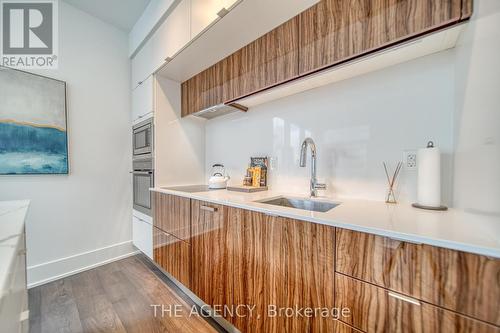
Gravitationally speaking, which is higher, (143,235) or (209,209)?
(209,209)

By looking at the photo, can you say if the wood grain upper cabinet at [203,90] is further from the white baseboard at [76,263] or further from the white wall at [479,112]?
the white baseboard at [76,263]

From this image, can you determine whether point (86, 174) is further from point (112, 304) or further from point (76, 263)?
point (112, 304)

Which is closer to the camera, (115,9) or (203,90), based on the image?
(203,90)

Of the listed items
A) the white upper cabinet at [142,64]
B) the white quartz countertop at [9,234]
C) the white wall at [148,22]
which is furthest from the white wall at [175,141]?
the white quartz countertop at [9,234]

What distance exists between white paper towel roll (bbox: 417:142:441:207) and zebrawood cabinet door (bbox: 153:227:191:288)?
1.46m

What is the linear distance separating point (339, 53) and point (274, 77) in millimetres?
402

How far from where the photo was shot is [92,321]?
1.37 metres

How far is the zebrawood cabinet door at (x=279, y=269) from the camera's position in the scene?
2.63 feet

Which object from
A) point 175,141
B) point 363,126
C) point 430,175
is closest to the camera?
point 430,175

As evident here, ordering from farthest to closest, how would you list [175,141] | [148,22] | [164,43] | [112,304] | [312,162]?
[175,141] → [148,22] → [164,43] → [112,304] → [312,162]

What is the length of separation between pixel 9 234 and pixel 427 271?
135cm

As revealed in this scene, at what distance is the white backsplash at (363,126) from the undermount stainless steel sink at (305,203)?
0.56ft

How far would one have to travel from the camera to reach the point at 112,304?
1542mm

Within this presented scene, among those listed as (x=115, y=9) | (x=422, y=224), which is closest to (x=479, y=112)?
(x=422, y=224)
